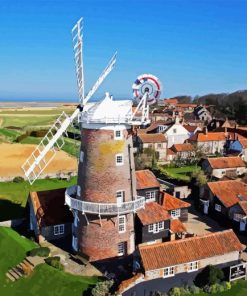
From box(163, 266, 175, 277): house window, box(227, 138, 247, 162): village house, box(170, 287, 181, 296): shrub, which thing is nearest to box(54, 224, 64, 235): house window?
box(163, 266, 175, 277): house window

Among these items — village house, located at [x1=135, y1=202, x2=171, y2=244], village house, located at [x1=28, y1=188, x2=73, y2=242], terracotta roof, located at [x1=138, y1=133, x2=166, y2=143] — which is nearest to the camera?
village house, located at [x1=135, y1=202, x2=171, y2=244]

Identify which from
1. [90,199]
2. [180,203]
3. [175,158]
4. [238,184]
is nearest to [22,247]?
[90,199]

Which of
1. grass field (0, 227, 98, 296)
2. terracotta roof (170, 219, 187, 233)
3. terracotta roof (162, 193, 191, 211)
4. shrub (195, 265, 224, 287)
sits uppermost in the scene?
terracotta roof (162, 193, 191, 211)

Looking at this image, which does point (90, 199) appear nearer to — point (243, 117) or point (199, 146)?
point (199, 146)

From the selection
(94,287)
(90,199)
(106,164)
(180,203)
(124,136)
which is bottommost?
(94,287)

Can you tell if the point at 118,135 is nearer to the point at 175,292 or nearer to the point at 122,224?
the point at 122,224

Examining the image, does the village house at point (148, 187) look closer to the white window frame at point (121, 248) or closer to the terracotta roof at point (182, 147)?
the white window frame at point (121, 248)

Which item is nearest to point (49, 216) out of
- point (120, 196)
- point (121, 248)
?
point (121, 248)

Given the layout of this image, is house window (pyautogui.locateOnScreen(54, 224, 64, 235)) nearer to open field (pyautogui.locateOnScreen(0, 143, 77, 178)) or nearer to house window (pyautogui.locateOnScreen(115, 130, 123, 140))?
house window (pyautogui.locateOnScreen(115, 130, 123, 140))
